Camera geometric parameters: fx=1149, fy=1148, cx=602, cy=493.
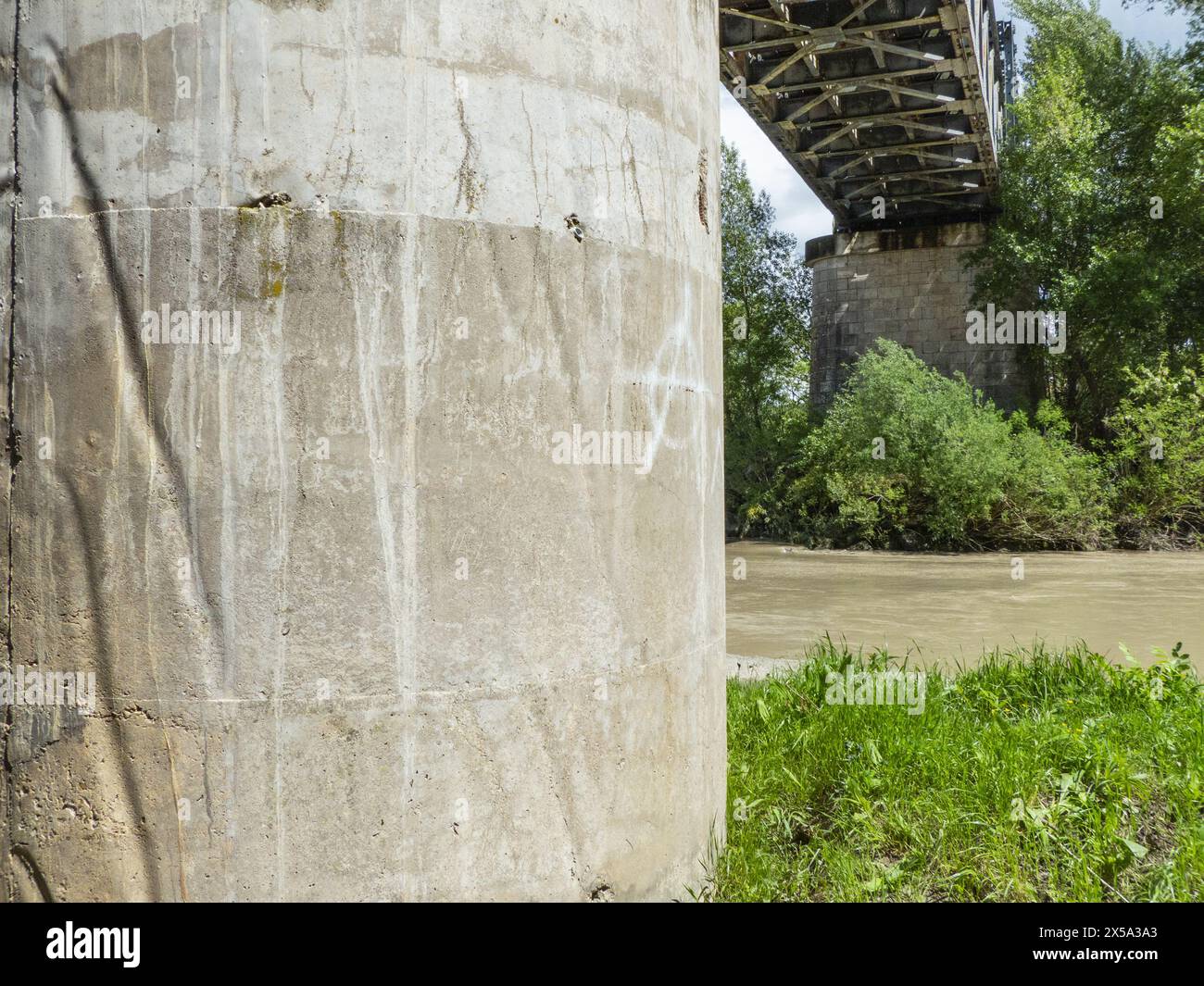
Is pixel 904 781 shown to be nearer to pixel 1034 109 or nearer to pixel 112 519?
pixel 112 519

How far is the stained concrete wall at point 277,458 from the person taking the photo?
318 centimetres

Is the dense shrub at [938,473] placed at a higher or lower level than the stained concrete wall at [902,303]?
lower

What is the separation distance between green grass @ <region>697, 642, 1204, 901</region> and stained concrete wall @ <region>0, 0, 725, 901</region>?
135 centimetres

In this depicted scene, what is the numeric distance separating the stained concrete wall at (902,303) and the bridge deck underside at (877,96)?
0.59m

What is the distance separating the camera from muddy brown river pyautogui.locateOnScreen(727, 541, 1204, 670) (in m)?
11.5

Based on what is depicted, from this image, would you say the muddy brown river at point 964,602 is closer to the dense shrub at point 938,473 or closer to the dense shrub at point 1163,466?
the dense shrub at point 938,473

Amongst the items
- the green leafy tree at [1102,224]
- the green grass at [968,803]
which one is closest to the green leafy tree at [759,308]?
the green leafy tree at [1102,224]

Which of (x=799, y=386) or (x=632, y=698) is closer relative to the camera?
(x=632, y=698)

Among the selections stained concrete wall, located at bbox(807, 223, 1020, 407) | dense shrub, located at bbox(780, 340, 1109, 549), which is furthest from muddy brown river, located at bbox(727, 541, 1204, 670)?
stained concrete wall, located at bbox(807, 223, 1020, 407)

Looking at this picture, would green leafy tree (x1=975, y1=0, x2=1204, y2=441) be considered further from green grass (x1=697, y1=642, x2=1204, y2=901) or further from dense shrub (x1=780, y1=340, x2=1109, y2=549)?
green grass (x1=697, y1=642, x2=1204, y2=901)

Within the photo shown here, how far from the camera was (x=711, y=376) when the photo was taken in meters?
4.22

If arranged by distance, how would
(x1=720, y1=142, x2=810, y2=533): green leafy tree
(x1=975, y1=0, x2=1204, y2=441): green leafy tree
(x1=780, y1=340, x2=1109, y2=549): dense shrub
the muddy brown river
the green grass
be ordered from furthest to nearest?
(x1=720, y1=142, x2=810, y2=533): green leafy tree
(x1=975, y1=0, x2=1204, y2=441): green leafy tree
(x1=780, y1=340, x2=1109, y2=549): dense shrub
the muddy brown river
the green grass

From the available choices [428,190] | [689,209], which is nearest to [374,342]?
[428,190]
